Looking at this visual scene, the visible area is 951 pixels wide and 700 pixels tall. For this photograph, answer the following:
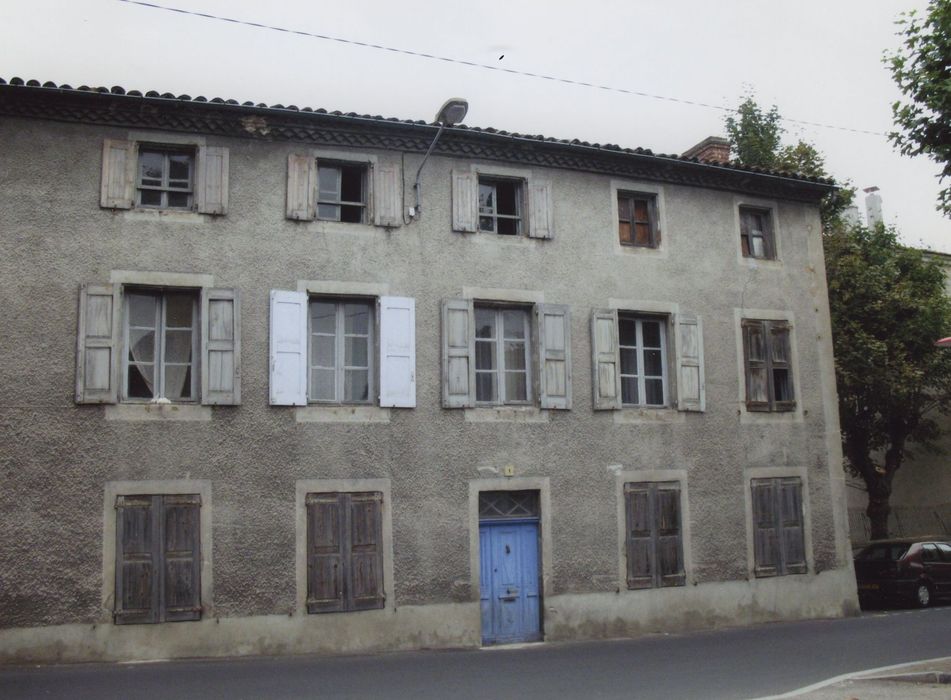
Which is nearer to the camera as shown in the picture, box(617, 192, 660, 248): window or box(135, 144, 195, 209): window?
box(135, 144, 195, 209): window

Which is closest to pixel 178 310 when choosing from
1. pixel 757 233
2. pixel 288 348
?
pixel 288 348

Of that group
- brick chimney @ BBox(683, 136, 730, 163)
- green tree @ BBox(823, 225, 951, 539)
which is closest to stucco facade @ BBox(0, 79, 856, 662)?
brick chimney @ BBox(683, 136, 730, 163)

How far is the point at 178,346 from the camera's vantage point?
13.0m

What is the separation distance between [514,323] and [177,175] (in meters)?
5.42

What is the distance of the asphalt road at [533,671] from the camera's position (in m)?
10.1

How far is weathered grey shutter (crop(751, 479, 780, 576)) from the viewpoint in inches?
628

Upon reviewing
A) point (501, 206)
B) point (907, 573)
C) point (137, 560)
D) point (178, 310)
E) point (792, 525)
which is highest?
point (501, 206)

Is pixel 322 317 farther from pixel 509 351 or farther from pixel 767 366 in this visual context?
pixel 767 366

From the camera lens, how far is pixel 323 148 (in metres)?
14.0

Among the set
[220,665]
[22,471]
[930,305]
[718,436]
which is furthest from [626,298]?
[930,305]

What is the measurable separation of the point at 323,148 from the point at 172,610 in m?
6.73

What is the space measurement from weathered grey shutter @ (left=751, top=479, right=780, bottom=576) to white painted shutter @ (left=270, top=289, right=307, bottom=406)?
7.86 m

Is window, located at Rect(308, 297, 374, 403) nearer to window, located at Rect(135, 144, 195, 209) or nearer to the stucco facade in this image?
the stucco facade

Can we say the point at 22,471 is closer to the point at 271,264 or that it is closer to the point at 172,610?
the point at 172,610
